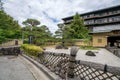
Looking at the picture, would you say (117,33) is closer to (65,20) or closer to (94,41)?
(94,41)

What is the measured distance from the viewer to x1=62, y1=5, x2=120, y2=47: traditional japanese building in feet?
70.0

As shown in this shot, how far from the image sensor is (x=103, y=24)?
35.5 metres

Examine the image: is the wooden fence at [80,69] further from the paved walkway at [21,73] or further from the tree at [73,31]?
the tree at [73,31]

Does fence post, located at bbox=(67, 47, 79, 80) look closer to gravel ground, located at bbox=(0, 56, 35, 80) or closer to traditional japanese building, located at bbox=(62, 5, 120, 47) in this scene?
gravel ground, located at bbox=(0, 56, 35, 80)

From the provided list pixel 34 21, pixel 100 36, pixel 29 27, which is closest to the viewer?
pixel 100 36

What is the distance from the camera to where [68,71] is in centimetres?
379

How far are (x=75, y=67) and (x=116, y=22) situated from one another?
1295 inches

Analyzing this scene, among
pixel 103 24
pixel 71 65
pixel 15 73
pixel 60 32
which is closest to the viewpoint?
pixel 71 65

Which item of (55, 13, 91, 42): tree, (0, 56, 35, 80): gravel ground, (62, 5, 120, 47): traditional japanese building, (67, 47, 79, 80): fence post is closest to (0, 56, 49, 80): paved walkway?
(0, 56, 35, 80): gravel ground

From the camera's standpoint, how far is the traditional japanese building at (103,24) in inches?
840

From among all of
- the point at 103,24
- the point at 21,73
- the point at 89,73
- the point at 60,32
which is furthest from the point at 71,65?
the point at 103,24

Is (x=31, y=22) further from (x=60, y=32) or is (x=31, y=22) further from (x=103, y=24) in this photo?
(x=103, y=24)

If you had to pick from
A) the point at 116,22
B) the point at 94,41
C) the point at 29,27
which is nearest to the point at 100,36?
the point at 94,41

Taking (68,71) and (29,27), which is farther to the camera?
(29,27)
